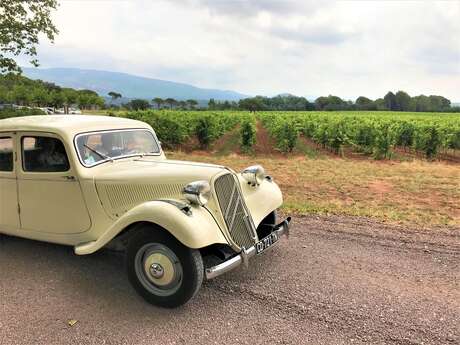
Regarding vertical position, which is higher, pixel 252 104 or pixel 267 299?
pixel 252 104

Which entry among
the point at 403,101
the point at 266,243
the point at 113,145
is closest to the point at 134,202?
the point at 113,145

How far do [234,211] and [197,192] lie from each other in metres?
0.54

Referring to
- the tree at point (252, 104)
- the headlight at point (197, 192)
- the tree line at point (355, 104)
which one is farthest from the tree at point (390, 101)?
the headlight at point (197, 192)

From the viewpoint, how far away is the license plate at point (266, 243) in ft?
13.2

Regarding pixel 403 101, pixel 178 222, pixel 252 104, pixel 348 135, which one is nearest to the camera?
pixel 178 222

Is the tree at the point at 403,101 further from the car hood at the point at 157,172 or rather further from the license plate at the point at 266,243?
the car hood at the point at 157,172

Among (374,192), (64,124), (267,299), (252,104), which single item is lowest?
(267,299)

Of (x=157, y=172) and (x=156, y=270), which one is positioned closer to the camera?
(x=156, y=270)

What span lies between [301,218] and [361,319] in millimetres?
3175

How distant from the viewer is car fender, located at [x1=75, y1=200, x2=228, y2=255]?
3.47 m

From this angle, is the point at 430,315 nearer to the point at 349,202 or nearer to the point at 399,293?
the point at 399,293

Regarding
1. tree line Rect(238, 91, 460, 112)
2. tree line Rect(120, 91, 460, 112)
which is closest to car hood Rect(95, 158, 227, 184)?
tree line Rect(120, 91, 460, 112)

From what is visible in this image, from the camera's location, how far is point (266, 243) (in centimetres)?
415

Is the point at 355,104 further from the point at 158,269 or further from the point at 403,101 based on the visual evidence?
the point at 158,269
